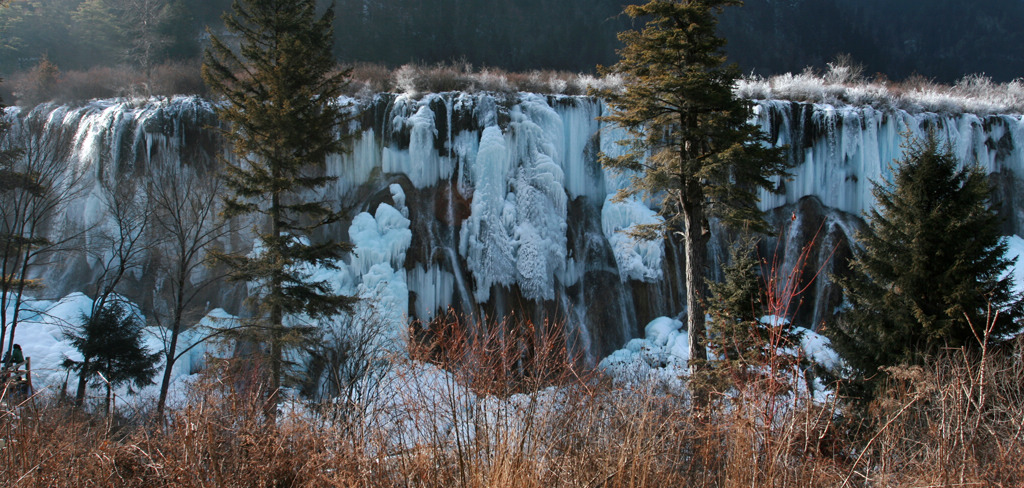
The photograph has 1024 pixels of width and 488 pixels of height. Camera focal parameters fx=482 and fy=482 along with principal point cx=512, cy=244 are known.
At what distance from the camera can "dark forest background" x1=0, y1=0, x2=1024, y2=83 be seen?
26.4 m

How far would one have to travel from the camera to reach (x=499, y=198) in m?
14.6

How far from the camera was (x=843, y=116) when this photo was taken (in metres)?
16.8

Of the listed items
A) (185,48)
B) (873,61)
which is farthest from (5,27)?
(873,61)

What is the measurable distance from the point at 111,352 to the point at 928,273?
1491 centimetres

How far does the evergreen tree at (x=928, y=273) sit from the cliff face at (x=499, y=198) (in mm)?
7478

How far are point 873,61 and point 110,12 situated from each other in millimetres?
54520

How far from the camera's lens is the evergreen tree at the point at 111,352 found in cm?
1024

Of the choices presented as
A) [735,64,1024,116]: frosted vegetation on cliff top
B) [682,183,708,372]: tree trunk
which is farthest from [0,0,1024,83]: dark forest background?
[682,183,708,372]: tree trunk

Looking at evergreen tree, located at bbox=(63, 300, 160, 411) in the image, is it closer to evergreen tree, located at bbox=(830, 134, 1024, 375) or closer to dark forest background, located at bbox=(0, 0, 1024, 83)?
evergreen tree, located at bbox=(830, 134, 1024, 375)

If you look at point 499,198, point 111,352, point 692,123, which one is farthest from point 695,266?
point 111,352

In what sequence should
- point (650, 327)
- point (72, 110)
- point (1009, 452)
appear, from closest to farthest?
point (1009, 452)
point (650, 327)
point (72, 110)

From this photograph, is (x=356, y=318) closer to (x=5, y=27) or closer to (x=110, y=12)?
(x=110, y=12)

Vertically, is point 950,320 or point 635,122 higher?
point 635,122

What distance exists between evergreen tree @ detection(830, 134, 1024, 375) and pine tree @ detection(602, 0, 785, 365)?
1.70 metres
